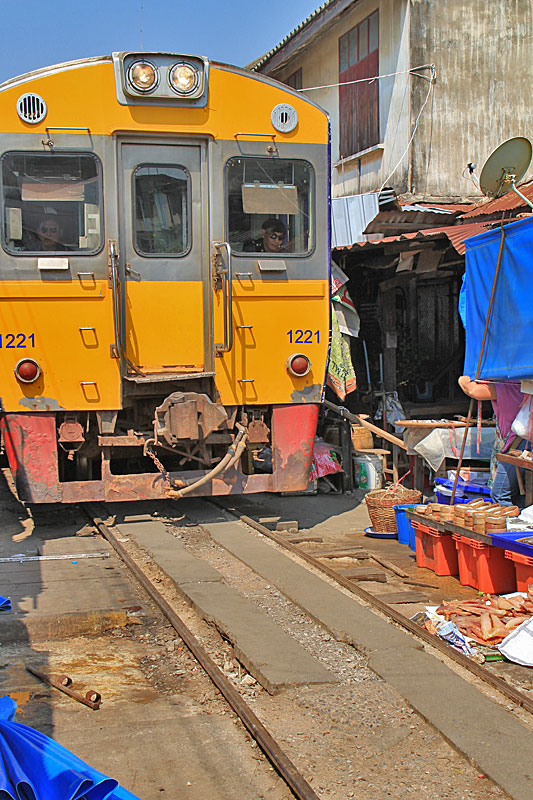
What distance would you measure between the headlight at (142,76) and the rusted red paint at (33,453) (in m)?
2.98

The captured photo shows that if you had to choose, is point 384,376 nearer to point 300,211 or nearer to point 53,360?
point 300,211

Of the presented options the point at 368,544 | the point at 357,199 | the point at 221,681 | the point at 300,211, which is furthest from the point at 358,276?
the point at 221,681

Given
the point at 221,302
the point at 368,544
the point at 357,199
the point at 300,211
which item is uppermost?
the point at 357,199

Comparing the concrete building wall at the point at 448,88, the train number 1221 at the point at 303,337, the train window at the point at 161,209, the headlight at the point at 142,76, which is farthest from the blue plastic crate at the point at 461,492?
the concrete building wall at the point at 448,88

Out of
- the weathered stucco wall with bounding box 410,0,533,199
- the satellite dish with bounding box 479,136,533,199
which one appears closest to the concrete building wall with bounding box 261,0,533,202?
the weathered stucco wall with bounding box 410,0,533,199

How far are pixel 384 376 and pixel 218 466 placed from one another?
208 inches

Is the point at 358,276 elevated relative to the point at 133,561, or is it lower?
elevated

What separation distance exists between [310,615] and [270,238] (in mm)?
3735

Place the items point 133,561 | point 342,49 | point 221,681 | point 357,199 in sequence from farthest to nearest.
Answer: point 342,49 < point 357,199 < point 133,561 < point 221,681

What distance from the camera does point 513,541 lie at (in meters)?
5.76

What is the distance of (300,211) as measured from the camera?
7.88 metres

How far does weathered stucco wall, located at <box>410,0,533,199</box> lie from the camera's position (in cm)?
1408

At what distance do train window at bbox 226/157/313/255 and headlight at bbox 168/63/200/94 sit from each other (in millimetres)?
714

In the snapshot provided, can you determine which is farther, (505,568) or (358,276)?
(358,276)
